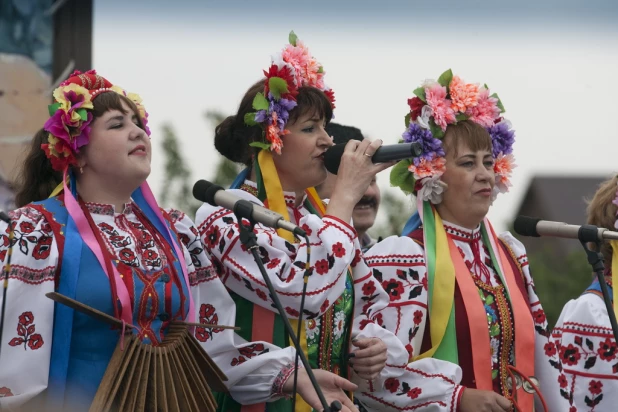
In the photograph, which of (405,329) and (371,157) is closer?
(371,157)

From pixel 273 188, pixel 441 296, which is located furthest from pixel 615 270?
pixel 273 188

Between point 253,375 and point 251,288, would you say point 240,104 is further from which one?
point 253,375

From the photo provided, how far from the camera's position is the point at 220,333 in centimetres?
389

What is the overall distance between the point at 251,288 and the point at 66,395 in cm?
79

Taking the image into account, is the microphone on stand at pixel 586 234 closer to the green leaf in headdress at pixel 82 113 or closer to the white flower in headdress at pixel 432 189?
the white flower in headdress at pixel 432 189

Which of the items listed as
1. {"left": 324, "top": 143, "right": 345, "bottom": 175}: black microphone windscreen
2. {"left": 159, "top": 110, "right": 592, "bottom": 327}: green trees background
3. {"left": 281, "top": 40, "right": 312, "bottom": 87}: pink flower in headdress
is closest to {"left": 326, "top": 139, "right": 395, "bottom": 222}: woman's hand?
{"left": 324, "top": 143, "right": 345, "bottom": 175}: black microphone windscreen

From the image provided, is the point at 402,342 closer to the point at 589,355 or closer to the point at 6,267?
the point at 589,355

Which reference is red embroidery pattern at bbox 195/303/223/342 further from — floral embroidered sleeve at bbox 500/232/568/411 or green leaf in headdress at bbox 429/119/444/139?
floral embroidered sleeve at bbox 500/232/568/411

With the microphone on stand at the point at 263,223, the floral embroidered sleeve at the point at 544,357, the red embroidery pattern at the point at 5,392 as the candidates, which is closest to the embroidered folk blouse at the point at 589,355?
the floral embroidered sleeve at the point at 544,357

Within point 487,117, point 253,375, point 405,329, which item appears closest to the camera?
point 253,375

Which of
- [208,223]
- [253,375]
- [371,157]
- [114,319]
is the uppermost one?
[371,157]

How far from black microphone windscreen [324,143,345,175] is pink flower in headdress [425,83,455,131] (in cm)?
69

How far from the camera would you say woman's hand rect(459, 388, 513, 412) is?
420cm

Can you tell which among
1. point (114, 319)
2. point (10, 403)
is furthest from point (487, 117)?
point (10, 403)
